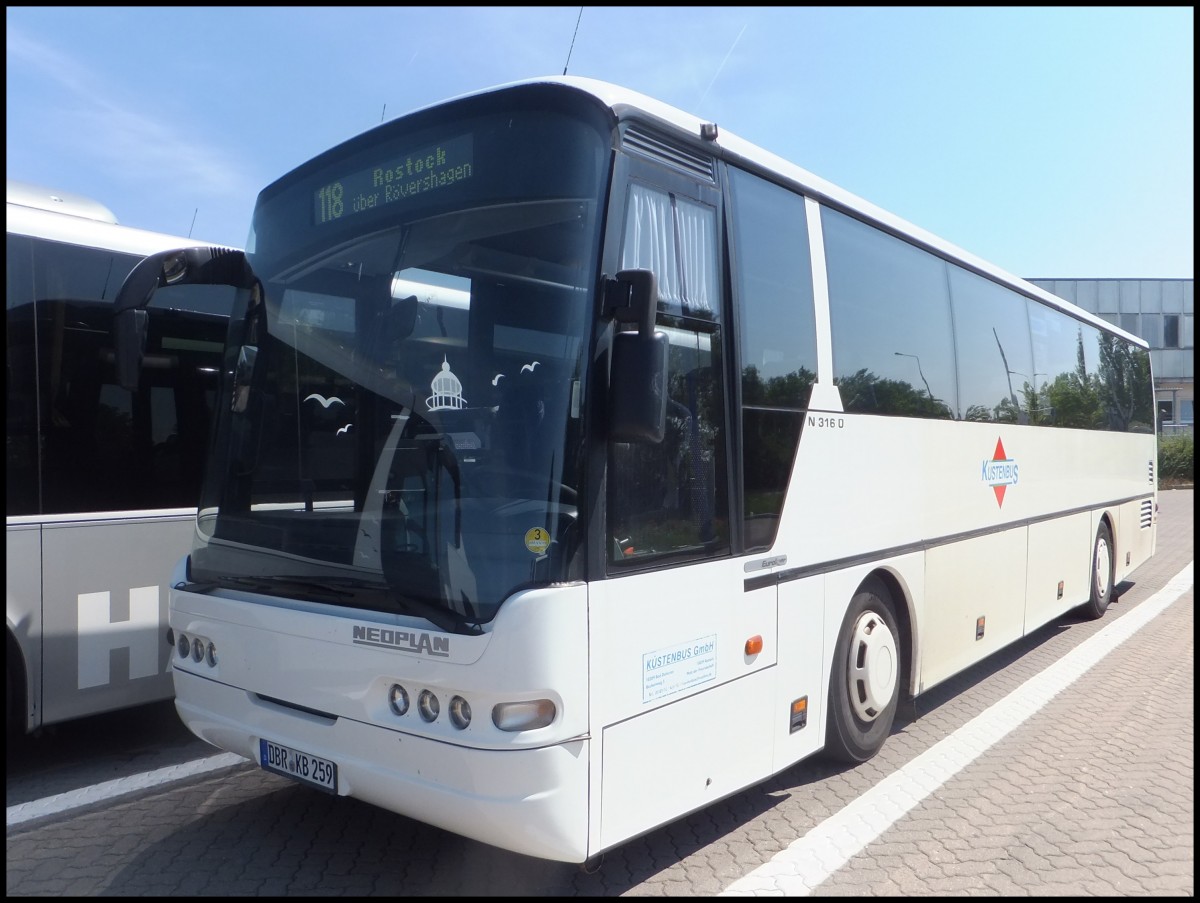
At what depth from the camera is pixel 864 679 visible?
555 centimetres

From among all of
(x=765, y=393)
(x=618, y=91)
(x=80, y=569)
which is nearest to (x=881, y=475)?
(x=765, y=393)

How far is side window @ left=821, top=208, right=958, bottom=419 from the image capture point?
5645 mm

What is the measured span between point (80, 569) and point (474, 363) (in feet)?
10.6

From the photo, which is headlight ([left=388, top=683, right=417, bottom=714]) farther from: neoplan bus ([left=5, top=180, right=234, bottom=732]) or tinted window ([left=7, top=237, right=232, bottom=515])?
tinted window ([left=7, top=237, right=232, bottom=515])

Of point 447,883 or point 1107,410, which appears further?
point 1107,410

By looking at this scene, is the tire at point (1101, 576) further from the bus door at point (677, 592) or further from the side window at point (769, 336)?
the bus door at point (677, 592)

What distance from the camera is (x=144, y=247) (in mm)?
6223

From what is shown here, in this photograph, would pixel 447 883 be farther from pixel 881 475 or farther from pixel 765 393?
pixel 881 475

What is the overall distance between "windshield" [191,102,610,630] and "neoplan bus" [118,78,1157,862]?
0.04 ft

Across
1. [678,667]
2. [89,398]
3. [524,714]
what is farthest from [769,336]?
[89,398]

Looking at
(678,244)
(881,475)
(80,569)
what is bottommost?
(80,569)

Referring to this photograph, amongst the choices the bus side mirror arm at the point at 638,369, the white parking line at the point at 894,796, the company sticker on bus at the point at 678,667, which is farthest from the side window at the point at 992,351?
the bus side mirror arm at the point at 638,369

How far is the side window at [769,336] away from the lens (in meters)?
4.58

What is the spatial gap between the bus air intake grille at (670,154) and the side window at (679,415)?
0.14 metres
